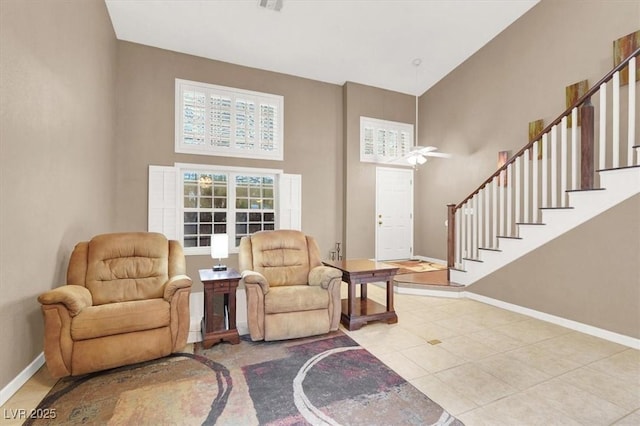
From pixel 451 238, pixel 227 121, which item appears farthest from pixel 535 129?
pixel 227 121

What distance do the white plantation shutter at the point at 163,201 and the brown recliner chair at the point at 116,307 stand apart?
6.57 feet

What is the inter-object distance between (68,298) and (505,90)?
22.1ft

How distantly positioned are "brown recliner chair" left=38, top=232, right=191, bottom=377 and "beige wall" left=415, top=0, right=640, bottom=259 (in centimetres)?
553

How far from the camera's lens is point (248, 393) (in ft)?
7.13

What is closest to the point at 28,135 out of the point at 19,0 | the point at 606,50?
the point at 19,0

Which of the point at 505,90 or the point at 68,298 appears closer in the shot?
the point at 68,298

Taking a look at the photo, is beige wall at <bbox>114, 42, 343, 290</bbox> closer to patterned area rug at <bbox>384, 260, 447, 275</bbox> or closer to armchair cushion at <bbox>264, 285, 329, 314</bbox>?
patterned area rug at <bbox>384, 260, 447, 275</bbox>

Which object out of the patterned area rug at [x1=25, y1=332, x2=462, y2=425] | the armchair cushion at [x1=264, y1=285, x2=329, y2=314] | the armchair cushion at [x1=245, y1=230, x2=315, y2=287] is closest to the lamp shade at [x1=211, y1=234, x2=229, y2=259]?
the armchair cushion at [x1=245, y1=230, x2=315, y2=287]

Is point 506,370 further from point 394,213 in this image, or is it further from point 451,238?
point 394,213

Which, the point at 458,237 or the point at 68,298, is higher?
the point at 458,237

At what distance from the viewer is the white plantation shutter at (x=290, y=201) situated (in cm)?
596

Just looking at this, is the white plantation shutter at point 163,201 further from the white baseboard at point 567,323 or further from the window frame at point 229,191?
the white baseboard at point 567,323

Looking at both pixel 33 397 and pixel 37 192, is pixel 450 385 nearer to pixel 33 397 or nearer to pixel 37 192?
pixel 33 397

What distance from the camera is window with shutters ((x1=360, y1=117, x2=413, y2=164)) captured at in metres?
6.68
